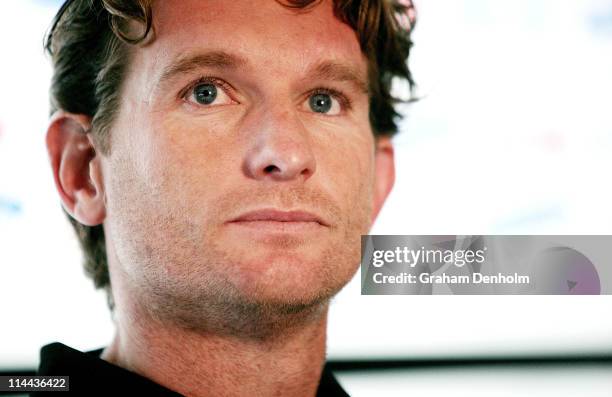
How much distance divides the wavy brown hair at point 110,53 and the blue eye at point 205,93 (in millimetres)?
123

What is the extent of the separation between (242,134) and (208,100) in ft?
0.32

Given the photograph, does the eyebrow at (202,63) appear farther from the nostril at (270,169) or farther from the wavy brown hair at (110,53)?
the nostril at (270,169)

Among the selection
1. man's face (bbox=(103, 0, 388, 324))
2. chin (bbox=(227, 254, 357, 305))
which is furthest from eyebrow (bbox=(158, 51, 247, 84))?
chin (bbox=(227, 254, 357, 305))

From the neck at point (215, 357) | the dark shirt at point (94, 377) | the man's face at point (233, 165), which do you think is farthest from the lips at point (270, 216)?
the dark shirt at point (94, 377)

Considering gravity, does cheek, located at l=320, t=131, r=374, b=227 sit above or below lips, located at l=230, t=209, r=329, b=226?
above

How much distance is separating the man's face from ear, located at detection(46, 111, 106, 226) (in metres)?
0.05

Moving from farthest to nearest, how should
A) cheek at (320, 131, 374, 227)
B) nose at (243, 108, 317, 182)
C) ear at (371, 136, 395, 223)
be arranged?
ear at (371, 136, 395, 223), cheek at (320, 131, 374, 227), nose at (243, 108, 317, 182)

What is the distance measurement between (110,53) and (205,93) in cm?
22

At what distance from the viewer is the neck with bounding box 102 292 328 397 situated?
1392mm

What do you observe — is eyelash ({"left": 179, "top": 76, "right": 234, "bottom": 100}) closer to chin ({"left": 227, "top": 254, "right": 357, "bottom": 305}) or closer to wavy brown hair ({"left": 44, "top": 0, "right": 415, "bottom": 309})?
wavy brown hair ({"left": 44, "top": 0, "right": 415, "bottom": 309})

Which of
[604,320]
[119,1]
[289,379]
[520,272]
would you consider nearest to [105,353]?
[289,379]

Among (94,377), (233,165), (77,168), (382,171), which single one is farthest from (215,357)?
(382,171)

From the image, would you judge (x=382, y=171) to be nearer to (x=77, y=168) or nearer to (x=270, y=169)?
(x=270, y=169)

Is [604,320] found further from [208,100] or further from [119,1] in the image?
[119,1]
